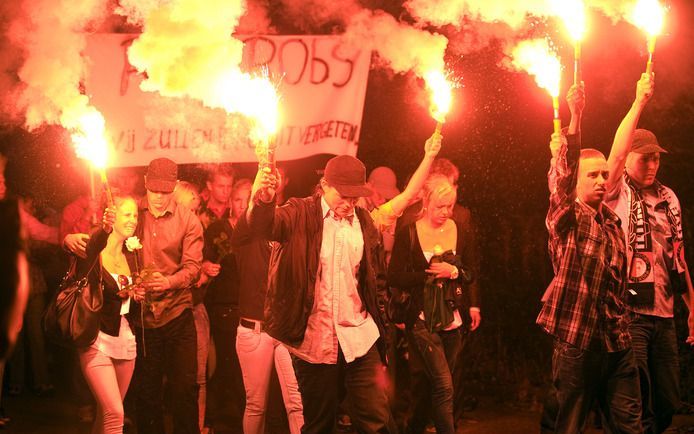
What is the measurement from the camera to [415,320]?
291 inches

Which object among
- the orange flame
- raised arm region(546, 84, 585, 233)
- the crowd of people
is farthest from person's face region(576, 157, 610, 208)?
the orange flame

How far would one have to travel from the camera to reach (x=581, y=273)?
6.06 m

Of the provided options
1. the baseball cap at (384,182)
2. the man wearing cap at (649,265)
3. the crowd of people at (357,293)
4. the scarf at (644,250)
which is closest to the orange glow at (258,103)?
the crowd of people at (357,293)

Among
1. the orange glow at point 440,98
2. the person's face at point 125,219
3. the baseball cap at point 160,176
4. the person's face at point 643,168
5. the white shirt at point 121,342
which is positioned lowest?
the white shirt at point 121,342

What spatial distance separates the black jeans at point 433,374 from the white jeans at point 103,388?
7.78ft

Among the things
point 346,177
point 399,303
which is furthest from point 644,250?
point 346,177

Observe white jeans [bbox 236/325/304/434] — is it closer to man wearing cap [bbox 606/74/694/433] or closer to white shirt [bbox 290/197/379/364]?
white shirt [bbox 290/197/379/364]

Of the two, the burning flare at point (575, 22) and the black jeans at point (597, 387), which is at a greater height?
the burning flare at point (575, 22)

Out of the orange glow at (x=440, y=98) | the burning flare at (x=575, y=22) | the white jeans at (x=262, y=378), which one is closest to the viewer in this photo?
the burning flare at (x=575, y=22)

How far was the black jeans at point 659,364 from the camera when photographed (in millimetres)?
6609

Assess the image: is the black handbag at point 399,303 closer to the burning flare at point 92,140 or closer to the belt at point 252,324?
the belt at point 252,324

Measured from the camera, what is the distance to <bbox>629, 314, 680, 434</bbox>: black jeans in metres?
6.61

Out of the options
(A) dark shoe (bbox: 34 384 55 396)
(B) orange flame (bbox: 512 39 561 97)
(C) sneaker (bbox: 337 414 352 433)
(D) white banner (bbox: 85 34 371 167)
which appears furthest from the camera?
(A) dark shoe (bbox: 34 384 55 396)

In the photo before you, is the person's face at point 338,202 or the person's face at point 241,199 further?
the person's face at point 241,199
